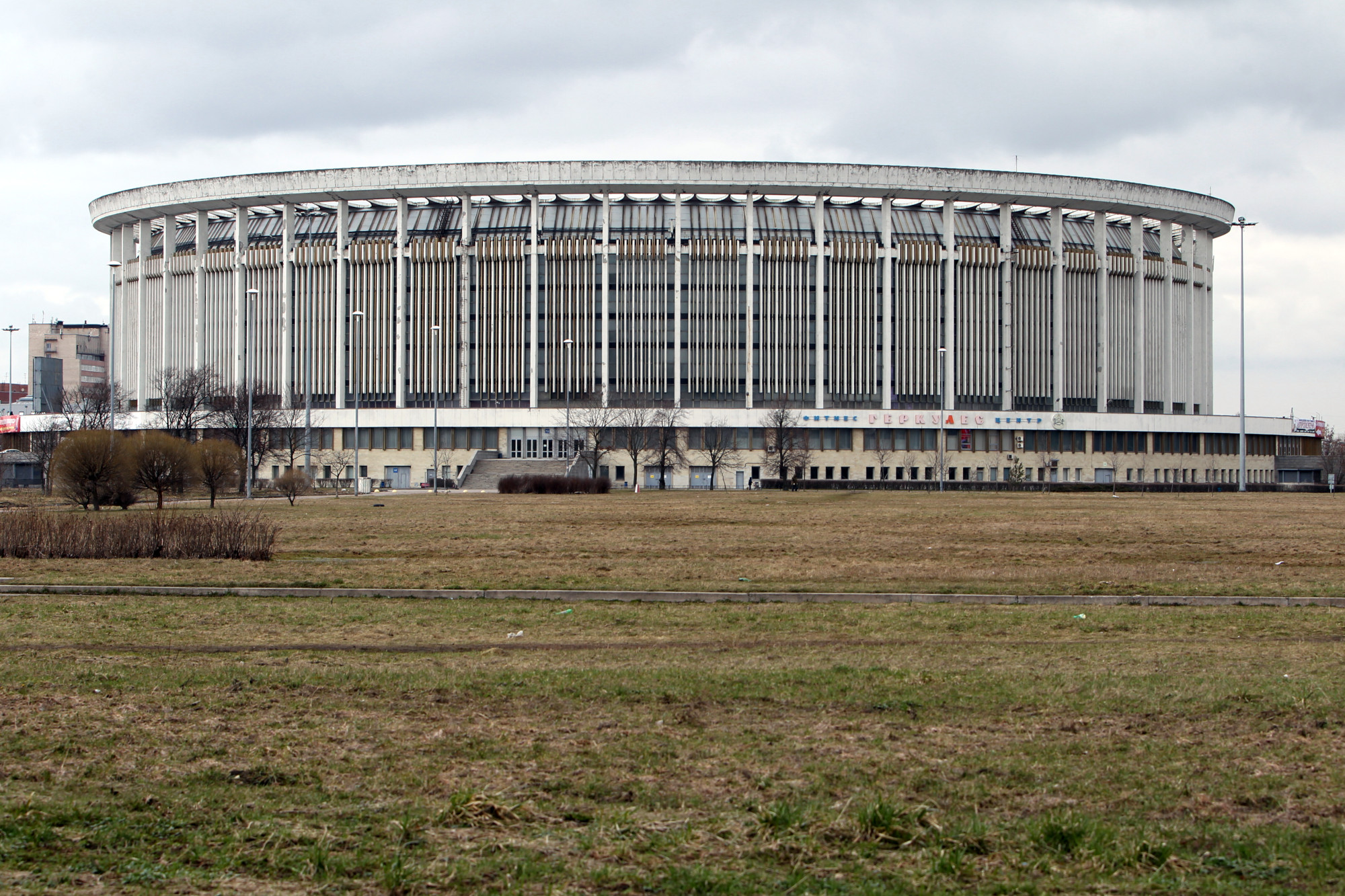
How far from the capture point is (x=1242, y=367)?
288 feet

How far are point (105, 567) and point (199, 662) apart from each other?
1261 centimetres

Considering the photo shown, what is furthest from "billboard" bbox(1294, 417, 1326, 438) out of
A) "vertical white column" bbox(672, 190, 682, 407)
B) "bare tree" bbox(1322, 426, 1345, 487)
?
"vertical white column" bbox(672, 190, 682, 407)

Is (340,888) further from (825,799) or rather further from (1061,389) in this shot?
(1061,389)

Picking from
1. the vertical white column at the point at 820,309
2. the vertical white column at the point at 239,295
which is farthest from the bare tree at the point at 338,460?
the vertical white column at the point at 820,309

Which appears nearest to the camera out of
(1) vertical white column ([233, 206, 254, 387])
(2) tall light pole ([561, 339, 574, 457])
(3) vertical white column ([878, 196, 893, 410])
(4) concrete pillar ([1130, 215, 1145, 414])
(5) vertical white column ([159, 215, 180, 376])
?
(2) tall light pole ([561, 339, 574, 457])

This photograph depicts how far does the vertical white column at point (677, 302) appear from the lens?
102125 mm

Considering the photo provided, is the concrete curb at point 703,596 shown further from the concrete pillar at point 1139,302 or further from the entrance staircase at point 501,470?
the concrete pillar at point 1139,302

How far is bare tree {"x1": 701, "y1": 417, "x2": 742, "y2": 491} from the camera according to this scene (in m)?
99.4

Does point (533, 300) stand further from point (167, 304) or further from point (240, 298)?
point (167, 304)

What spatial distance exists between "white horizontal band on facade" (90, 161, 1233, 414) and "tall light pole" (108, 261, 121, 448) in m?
9.53

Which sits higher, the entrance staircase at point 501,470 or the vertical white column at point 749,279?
the vertical white column at point 749,279

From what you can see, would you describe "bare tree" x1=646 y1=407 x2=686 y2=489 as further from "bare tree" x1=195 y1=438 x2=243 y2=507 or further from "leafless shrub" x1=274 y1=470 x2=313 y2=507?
"bare tree" x1=195 y1=438 x2=243 y2=507

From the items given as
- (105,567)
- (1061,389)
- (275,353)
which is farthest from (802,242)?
(105,567)

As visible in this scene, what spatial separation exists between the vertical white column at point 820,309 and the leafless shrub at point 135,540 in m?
80.1
